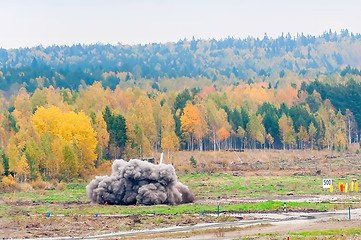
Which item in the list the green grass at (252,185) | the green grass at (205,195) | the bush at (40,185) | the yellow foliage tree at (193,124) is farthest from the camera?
the yellow foliage tree at (193,124)

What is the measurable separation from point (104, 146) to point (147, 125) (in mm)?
17502

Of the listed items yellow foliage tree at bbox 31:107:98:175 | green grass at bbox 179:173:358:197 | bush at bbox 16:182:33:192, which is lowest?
green grass at bbox 179:173:358:197

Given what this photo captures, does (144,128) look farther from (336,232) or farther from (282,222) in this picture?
(336,232)

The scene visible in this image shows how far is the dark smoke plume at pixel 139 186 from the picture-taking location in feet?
214

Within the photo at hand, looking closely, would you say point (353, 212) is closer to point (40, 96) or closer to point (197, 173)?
point (197, 173)

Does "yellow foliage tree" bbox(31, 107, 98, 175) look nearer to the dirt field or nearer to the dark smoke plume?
the dirt field

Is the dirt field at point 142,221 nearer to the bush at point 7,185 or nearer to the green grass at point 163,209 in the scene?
the green grass at point 163,209

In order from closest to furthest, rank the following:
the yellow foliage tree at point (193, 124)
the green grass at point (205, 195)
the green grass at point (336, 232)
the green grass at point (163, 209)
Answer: the green grass at point (336, 232) → the green grass at point (163, 209) → the green grass at point (205, 195) → the yellow foliage tree at point (193, 124)

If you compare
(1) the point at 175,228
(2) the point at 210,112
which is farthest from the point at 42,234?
(2) the point at 210,112

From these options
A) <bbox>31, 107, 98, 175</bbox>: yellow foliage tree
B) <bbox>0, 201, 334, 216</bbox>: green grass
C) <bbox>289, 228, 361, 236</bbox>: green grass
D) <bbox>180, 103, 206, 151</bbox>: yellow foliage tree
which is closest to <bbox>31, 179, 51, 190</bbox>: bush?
<bbox>31, 107, 98, 175</bbox>: yellow foliage tree

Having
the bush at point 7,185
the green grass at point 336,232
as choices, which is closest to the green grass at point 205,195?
the bush at point 7,185

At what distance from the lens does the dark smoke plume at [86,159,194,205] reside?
214 ft

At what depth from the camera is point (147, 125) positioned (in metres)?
135

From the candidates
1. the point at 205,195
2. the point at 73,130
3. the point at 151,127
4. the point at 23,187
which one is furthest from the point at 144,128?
the point at 205,195
